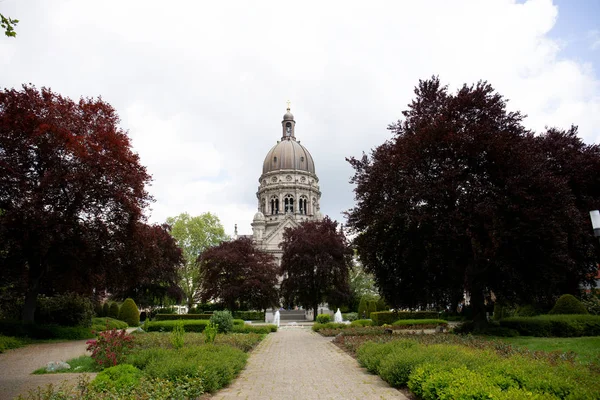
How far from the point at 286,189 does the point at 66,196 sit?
244 feet

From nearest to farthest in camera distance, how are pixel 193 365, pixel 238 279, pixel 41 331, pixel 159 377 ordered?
1. pixel 159 377
2. pixel 193 365
3. pixel 41 331
4. pixel 238 279

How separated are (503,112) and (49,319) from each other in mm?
27260

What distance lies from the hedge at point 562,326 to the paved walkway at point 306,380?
10869 mm

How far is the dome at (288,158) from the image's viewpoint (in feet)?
321

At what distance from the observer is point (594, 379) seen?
721 cm

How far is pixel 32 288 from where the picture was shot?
75.9 feet

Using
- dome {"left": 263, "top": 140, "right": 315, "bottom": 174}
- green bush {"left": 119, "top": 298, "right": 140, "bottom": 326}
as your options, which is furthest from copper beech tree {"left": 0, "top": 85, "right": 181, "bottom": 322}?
dome {"left": 263, "top": 140, "right": 315, "bottom": 174}

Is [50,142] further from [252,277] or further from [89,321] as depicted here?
[252,277]

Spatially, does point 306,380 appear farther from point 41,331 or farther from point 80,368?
point 41,331

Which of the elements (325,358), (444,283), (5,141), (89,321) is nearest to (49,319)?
(89,321)

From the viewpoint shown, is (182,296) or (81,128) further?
(182,296)

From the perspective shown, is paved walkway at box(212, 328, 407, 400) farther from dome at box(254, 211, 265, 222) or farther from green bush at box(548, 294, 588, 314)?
dome at box(254, 211, 265, 222)

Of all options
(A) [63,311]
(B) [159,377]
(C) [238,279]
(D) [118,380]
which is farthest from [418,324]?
(D) [118,380]

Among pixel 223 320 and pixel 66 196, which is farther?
pixel 223 320
